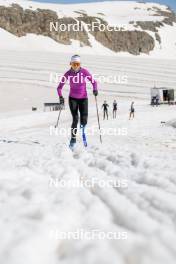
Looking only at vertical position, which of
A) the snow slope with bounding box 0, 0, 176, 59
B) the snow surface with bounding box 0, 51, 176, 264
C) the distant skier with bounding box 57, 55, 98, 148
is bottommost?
the snow surface with bounding box 0, 51, 176, 264

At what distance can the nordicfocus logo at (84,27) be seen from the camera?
382 feet

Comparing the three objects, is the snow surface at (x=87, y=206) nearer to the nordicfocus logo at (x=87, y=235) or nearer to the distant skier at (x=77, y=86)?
the nordicfocus logo at (x=87, y=235)

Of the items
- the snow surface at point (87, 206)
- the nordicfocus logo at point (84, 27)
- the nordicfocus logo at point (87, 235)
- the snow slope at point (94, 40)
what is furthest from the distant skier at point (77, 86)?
the nordicfocus logo at point (84, 27)

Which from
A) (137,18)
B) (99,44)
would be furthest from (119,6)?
(99,44)

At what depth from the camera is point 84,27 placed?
124812 mm

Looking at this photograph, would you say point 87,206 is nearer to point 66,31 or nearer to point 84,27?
point 66,31

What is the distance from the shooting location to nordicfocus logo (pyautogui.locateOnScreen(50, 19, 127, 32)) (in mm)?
116375

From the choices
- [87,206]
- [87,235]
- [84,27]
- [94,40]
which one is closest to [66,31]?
[94,40]

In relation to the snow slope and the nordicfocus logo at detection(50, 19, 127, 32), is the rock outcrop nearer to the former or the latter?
the nordicfocus logo at detection(50, 19, 127, 32)

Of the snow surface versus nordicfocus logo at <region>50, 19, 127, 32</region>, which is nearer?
the snow surface

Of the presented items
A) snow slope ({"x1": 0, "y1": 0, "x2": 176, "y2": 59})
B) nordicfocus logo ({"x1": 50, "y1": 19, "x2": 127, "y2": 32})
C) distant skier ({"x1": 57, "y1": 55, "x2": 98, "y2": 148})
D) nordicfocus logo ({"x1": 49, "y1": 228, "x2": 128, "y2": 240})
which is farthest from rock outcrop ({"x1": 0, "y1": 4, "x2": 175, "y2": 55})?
nordicfocus logo ({"x1": 49, "y1": 228, "x2": 128, "y2": 240})

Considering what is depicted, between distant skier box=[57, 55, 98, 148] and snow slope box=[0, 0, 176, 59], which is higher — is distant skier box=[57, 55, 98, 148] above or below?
below

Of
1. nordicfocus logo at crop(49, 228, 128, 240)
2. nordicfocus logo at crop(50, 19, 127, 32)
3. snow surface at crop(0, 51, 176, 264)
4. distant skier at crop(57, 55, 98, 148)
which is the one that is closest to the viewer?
snow surface at crop(0, 51, 176, 264)

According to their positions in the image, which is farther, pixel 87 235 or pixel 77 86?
pixel 77 86
